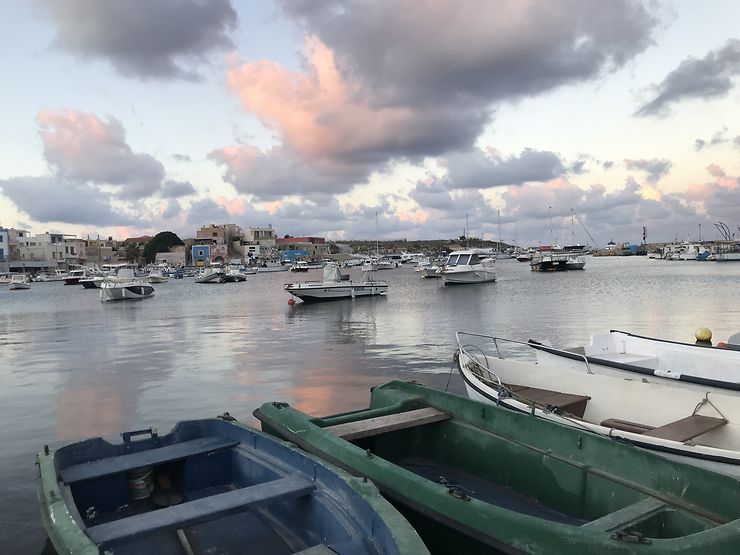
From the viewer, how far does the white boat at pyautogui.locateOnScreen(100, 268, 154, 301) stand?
63.0 metres

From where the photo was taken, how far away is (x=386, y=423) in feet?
25.4

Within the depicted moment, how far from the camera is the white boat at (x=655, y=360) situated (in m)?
9.66

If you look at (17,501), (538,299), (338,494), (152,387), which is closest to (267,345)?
(152,387)

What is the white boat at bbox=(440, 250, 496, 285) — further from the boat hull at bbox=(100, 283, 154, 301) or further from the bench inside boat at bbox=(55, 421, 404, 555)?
the bench inside boat at bbox=(55, 421, 404, 555)

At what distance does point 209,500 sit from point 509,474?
3.72 meters

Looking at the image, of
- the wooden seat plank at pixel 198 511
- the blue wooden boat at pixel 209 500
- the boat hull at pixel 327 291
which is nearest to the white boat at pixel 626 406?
the blue wooden boat at pixel 209 500

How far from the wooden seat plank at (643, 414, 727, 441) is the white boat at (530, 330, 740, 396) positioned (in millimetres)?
643

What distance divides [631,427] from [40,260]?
181m

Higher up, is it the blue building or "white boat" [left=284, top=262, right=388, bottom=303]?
the blue building

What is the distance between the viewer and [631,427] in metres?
8.41

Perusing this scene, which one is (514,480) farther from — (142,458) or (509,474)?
(142,458)

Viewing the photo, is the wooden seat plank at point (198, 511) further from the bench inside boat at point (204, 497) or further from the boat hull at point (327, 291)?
the boat hull at point (327, 291)

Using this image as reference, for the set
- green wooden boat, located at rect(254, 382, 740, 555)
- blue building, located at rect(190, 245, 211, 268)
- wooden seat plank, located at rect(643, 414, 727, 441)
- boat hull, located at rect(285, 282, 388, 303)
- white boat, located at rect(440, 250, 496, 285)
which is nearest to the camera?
green wooden boat, located at rect(254, 382, 740, 555)

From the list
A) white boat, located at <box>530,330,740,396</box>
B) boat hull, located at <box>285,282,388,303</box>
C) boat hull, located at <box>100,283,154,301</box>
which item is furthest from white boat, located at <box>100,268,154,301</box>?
white boat, located at <box>530,330,740,396</box>
